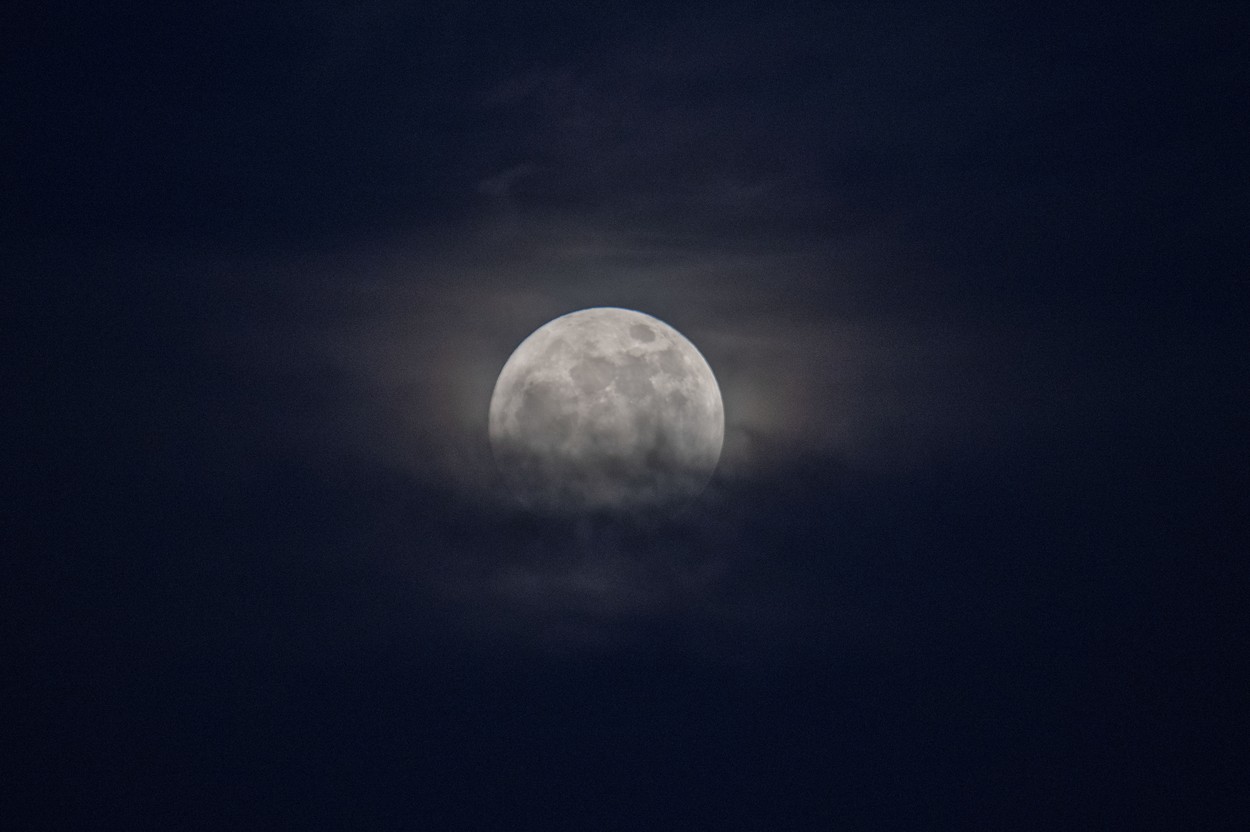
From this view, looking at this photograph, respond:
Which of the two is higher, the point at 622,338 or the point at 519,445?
the point at 622,338

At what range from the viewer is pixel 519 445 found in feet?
37.3

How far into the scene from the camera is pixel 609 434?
1105 centimetres

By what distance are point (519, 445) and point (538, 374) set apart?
A: 1.02 meters

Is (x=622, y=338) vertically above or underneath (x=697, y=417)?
above

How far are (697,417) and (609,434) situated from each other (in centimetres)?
155

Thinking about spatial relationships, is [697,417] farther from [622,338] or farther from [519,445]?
[519,445]

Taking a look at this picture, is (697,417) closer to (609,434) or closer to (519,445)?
(609,434)

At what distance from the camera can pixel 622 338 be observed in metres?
11.7

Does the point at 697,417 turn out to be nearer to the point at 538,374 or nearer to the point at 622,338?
the point at 622,338

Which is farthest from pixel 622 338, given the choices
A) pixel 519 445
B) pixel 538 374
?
pixel 519 445

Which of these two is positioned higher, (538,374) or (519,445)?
(538,374)

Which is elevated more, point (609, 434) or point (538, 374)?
point (538, 374)

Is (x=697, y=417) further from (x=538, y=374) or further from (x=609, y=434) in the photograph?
(x=538, y=374)

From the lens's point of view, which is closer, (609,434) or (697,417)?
(609,434)
